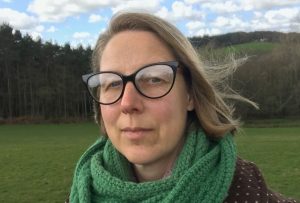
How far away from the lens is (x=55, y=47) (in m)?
81.4

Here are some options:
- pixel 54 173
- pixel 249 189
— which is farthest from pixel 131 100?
pixel 54 173

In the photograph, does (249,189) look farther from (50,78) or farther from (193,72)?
(50,78)

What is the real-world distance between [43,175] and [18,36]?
66.8m

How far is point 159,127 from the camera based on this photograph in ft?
6.45

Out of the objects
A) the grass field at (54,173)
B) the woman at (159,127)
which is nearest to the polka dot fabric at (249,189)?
the woman at (159,127)

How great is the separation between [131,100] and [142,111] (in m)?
0.06

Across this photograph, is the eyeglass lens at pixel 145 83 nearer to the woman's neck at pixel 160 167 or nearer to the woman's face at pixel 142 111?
the woman's face at pixel 142 111

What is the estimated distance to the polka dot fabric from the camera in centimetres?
→ 200

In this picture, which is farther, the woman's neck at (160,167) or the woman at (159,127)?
the woman's neck at (160,167)

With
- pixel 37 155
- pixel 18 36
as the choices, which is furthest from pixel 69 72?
pixel 37 155

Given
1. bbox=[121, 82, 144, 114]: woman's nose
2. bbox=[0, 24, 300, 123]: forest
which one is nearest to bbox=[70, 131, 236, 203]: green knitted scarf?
bbox=[121, 82, 144, 114]: woman's nose

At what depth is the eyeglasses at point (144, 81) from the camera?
1.98m

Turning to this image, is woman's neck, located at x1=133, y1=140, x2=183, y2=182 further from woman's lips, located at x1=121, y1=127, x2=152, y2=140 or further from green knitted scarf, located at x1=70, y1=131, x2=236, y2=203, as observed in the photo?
woman's lips, located at x1=121, y1=127, x2=152, y2=140

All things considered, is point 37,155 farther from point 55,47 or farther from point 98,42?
point 55,47
